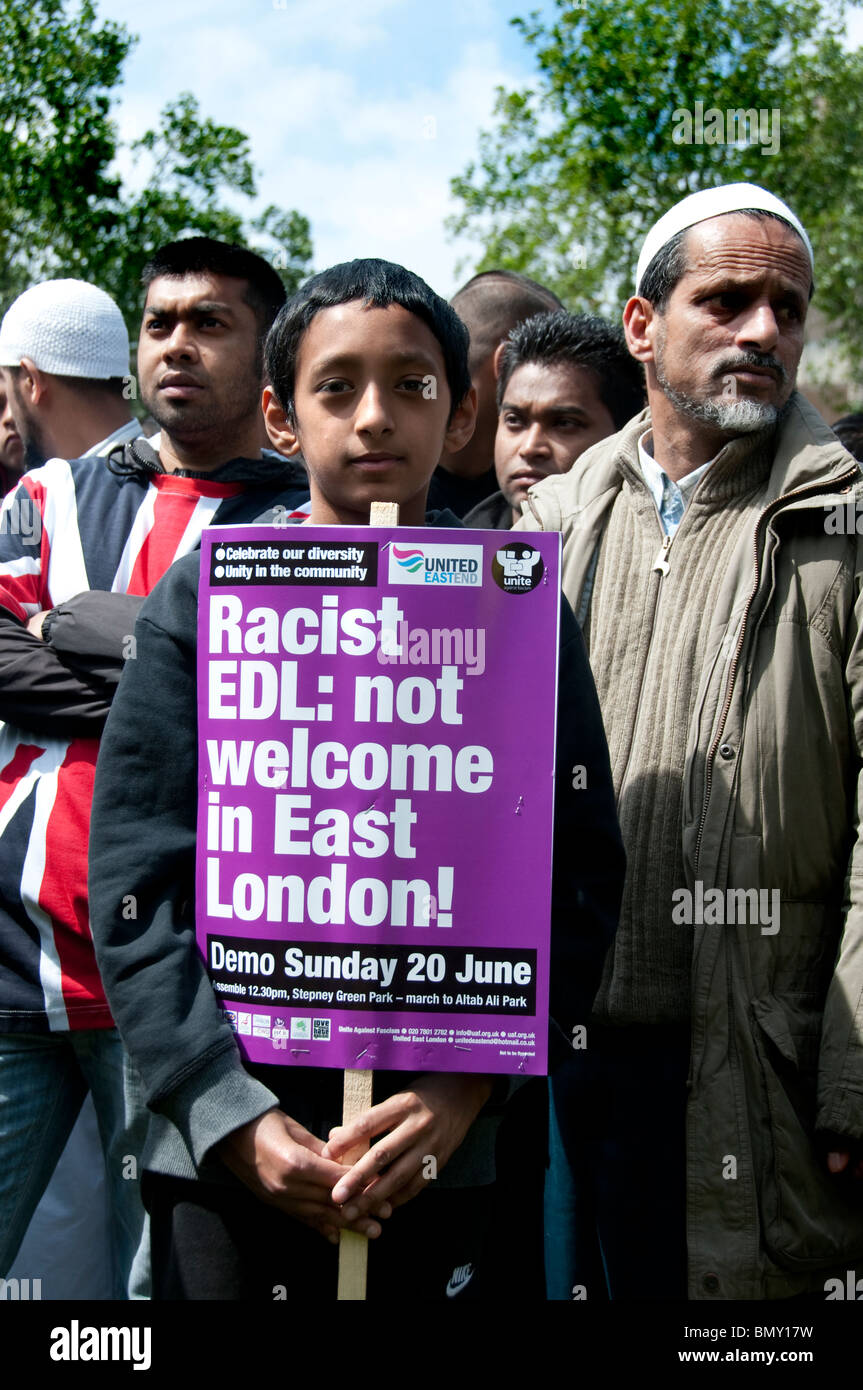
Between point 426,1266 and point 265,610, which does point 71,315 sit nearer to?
point 265,610

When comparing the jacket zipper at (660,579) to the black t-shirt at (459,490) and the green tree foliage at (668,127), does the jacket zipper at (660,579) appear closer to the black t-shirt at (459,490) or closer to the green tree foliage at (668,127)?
the black t-shirt at (459,490)

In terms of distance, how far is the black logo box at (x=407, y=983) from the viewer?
76.1 inches

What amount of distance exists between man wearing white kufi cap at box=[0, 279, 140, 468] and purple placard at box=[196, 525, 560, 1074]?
1.86 m

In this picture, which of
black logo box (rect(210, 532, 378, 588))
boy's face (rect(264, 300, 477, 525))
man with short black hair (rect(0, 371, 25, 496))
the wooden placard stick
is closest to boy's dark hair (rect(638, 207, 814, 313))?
boy's face (rect(264, 300, 477, 525))

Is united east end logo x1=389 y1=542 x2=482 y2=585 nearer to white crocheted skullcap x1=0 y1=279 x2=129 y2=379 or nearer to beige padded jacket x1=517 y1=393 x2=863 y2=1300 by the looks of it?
beige padded jacket x1=517 y1=393 x2=863 y2=1300

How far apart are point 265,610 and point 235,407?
1441 millimetres

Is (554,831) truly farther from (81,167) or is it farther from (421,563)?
(81,167)

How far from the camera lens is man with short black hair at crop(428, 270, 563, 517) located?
4.62 m

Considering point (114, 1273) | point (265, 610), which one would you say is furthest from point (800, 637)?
point (114, 1273)

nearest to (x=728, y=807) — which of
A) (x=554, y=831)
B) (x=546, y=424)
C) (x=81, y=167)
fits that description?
(x=554, y=831)

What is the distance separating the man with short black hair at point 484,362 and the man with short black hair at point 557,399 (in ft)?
1.59

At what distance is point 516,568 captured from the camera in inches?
77.6

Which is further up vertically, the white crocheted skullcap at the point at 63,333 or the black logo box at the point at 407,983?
the white crocheted skullcap at the point at 63,333

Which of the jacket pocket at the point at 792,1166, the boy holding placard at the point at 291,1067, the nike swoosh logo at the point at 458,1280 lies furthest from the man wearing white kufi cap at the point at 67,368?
the nike swoosh logo at the point at 458,1280
